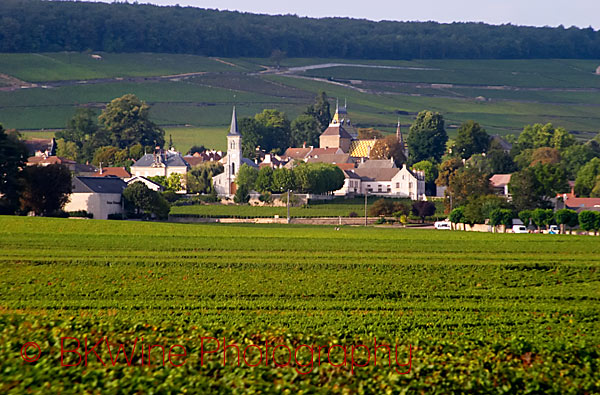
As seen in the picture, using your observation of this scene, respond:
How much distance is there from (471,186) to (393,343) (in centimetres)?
9216

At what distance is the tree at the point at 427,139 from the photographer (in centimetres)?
18575

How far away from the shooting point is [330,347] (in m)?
19.2

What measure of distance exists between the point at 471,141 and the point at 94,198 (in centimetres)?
9376

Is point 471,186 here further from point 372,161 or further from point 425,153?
point 425,153

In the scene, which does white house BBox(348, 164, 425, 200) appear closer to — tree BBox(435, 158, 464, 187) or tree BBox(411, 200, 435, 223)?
tree BBox(435, 158, 464, 187)

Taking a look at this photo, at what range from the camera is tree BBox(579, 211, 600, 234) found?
82.7 meters

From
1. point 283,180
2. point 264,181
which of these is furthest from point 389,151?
point 283,180

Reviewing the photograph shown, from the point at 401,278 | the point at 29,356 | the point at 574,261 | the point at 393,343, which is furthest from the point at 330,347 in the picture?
the point at 574,261

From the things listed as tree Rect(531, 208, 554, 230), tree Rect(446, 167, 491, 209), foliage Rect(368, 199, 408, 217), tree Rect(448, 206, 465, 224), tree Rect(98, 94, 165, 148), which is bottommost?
foliage Rect(368, 199, 408, 217)

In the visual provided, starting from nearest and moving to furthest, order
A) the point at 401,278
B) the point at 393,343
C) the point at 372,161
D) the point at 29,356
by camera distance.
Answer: the point at 29,356
the point at 393,343
the point at 401,278
the point at 372,161

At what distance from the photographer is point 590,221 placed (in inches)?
3268

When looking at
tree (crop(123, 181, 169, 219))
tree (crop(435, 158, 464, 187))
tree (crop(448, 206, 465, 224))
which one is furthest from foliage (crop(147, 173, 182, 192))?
tree (crop(448, 206, 465, 224))

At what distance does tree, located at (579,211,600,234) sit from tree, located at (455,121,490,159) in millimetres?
90357

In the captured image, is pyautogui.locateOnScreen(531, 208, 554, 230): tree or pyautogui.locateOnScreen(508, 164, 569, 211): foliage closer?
pyautogui.locateOnScreen(531, 208, 554, 230): tree
